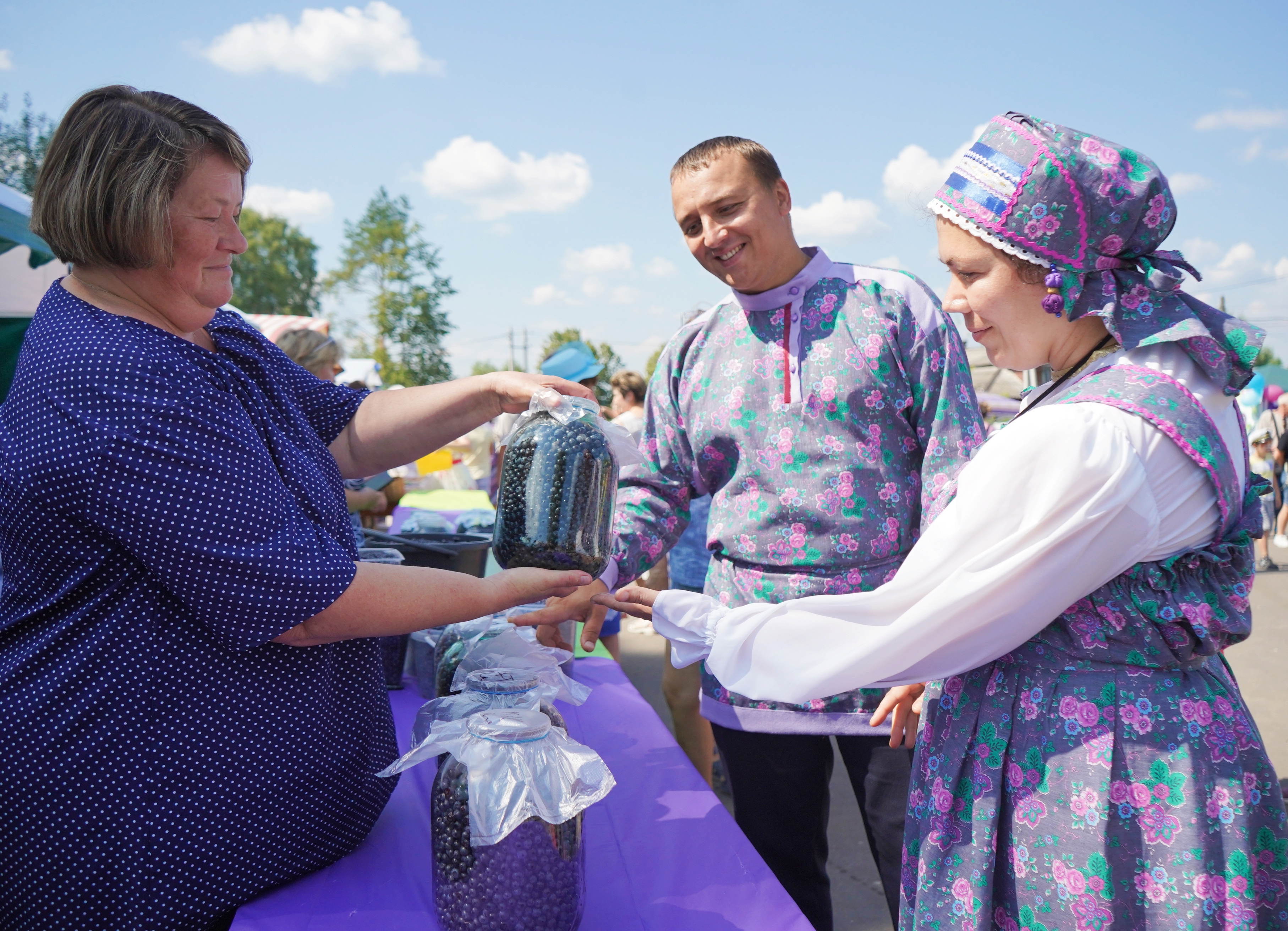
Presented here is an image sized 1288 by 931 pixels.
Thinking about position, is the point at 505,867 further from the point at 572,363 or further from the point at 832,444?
the point at 572,363

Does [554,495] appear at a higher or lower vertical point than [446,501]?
higher

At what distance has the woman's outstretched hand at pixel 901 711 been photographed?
1699mm

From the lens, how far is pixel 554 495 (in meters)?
1.55

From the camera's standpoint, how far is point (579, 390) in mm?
Answer: 1786

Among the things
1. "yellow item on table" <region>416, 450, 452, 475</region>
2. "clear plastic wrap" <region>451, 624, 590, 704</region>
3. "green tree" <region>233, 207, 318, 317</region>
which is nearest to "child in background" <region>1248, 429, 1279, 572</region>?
"yellow item on table" <region>416, 450, 452, 475</region>

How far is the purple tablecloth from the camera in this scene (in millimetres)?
1328

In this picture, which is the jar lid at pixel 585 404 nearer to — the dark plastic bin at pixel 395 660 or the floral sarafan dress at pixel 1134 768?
the floral sarafan dress at pixel 1134 768

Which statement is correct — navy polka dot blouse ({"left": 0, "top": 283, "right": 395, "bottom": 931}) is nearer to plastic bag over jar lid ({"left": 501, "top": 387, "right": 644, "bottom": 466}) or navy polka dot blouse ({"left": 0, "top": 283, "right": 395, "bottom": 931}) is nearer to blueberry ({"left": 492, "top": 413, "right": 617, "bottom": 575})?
blueberry ({"left": 492, "top": 413, "right": 617, "bottom": 575})

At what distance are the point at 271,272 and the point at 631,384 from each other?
4747 centimetres

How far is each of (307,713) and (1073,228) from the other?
53.9 inches

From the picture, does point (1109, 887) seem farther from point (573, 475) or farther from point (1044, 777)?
point (573, 475)

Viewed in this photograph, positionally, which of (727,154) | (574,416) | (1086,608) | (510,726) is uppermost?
(727,154)

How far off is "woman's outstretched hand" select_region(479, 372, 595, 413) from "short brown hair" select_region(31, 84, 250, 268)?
0.66m

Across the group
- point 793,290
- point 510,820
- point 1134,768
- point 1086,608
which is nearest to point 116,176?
point 510,820
